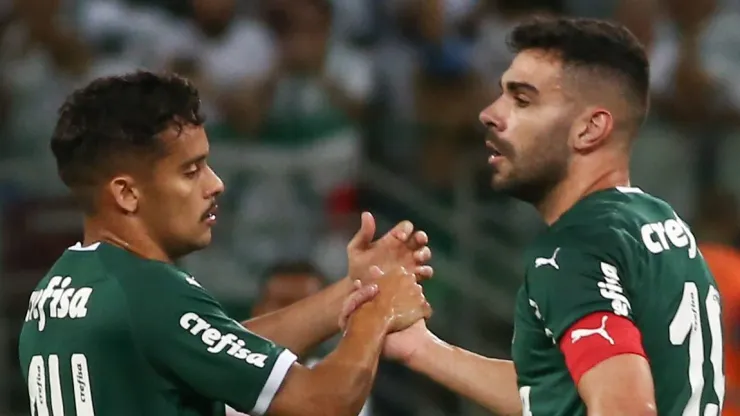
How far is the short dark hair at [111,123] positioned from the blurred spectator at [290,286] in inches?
105

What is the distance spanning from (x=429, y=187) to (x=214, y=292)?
1.60 meters

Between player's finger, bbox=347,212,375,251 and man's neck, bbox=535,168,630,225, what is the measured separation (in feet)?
2.55

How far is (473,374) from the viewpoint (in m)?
4.38

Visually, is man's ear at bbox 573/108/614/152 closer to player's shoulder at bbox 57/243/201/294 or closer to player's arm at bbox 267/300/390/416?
player's arm at bbox 267/300/390/416

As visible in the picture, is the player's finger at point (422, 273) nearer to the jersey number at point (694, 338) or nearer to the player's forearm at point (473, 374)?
the player's forearm at point (473, 374)

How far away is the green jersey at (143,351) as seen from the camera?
3740 mm

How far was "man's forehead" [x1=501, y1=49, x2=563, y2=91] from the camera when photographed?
3883mm

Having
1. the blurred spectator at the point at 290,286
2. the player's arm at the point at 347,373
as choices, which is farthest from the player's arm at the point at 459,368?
the blurred spectator at the point at 290,286

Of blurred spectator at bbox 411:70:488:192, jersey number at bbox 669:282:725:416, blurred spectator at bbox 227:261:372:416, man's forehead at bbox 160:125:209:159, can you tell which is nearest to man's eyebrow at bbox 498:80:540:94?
jersey number at bbox 669:282:725:416

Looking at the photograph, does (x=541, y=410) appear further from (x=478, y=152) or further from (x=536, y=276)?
(x=478, y=152)

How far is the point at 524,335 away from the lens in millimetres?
3770

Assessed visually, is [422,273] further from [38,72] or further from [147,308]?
[38,72]

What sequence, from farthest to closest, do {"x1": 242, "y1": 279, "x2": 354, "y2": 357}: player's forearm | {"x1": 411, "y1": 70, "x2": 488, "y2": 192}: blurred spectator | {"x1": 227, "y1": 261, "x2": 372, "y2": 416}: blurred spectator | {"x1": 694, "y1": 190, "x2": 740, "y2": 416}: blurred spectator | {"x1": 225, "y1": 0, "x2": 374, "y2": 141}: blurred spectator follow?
{"x1": 411, "y1": 70, "x2": 488, "y2": 192}: blurred spectator < {"x1": 225, "y1": 0, "x2": 374, "y2": 141}: blurred spectator < {"x1": 694, "y1": 190, "x2": 740, "y2": 416}: blurred spectator < {"x1": 227, "y1": 261, "x2": 372, "y2": 416}: blurred spectator < {"x1": 242, "y1": 279, "x2": 354, "y2": 357}: player's forearm

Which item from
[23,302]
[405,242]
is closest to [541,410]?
[405,242]
